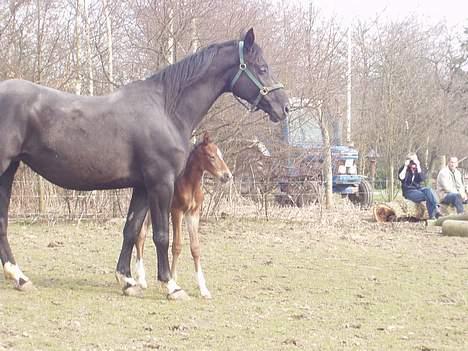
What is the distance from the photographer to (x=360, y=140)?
20.3 meters

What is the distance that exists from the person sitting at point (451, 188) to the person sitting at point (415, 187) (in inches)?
19.7

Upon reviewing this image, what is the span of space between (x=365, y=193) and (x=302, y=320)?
1247 centimetres

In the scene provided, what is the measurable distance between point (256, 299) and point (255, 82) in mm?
1997

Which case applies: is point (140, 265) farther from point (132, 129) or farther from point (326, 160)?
point (326, 160)

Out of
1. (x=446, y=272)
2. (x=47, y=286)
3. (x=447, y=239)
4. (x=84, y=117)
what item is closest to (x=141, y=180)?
(x=84, y=117)

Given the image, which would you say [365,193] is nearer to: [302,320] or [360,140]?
[360,140]

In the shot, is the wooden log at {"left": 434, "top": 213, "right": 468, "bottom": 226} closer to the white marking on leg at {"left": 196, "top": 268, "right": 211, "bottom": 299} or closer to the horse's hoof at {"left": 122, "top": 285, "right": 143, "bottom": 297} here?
the white marking on leg at {"left": 196, "top": 268, "right": 211, "bottom": 299}

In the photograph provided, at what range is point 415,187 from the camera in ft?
45.1

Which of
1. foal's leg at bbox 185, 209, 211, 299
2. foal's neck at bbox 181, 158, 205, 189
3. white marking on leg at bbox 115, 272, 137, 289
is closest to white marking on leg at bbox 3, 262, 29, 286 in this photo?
white marking on leg at bbox 115, 272, 137, 289

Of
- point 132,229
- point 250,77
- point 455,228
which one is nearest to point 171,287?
point 132,229

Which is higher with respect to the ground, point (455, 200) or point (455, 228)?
point (455, 200)

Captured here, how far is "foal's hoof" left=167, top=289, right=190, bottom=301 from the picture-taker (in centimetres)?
590

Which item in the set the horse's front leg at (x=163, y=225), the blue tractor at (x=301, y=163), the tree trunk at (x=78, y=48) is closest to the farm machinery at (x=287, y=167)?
the blue tractor at (x=301, y=163)

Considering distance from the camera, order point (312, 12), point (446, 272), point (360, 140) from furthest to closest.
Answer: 1. point (360, 140)
2. point (312, 12)
3. point (446, 272)
